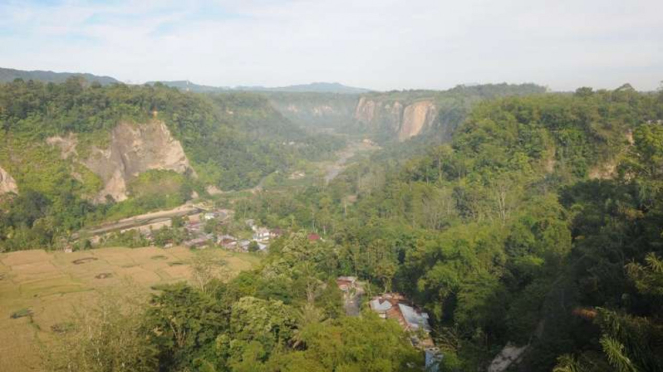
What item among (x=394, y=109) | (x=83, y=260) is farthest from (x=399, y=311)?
(x=394, y=109)

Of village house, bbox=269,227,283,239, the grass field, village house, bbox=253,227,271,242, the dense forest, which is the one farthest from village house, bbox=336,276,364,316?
village house, bbox=253,227,271,242

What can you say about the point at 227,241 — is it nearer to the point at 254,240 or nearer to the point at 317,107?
the point at 254,240

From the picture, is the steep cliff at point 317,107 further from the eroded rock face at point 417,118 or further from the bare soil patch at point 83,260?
the bare soil patch at point 83,260

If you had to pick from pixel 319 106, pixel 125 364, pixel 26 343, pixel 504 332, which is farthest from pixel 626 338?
pixel 319 106

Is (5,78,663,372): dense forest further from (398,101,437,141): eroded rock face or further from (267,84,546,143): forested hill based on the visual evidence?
(398,101,437,141): eroded rock face

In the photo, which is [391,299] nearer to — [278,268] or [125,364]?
[278,268]
